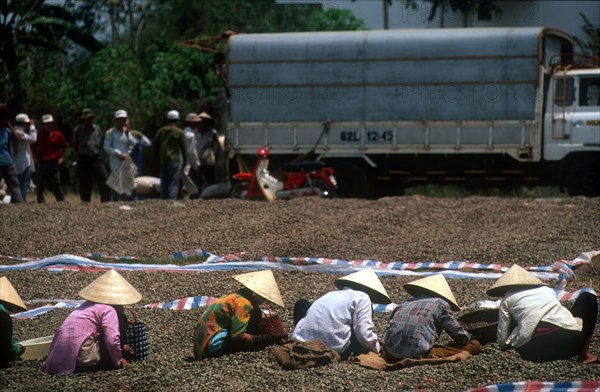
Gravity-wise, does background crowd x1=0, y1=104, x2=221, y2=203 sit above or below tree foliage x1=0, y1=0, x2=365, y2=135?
below

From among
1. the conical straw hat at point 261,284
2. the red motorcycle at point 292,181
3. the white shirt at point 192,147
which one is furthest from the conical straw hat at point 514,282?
the white shirt at point 192,147

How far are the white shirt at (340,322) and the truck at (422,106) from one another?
10.9 metres

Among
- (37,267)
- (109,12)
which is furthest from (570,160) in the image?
(109,12)

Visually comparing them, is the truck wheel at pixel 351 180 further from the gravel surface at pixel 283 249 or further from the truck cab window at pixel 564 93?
the truck cab window at pixel 564 93

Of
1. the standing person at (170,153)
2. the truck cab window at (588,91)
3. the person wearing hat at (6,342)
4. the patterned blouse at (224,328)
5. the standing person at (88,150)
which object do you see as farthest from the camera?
the truck cab window at (588,91)

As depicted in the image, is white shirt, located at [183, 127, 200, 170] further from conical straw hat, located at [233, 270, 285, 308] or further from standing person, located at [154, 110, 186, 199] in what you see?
conical straw hat, located at [233, 270, 285, 308]

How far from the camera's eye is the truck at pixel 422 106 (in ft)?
56.7

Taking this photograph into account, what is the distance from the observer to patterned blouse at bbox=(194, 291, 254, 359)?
23.7 feet

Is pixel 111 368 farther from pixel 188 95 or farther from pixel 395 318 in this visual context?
pixel 188 95

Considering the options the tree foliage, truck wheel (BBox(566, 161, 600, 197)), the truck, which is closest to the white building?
the tree foliage

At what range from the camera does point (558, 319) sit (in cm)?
693

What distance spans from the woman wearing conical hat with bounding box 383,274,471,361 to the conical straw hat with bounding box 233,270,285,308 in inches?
35.8

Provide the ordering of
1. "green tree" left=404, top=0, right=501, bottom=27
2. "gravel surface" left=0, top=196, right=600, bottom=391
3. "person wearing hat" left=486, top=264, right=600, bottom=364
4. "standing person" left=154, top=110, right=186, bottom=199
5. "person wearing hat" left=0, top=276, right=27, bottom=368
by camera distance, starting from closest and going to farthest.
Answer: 1. "gravel surface" left=0, top=196, right=600, bottom=391
2. "person wearing hat" left=486, top=264, right=600, bottom=364
3. "person wearing hat" left=0, top=276, right=27, bottom=368
4. "standing person" left=154, top=110, right=186, bottom=199
5. "green tree" left=404, top=0, right=501, bottom=27

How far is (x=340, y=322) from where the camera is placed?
7145 millimetres
